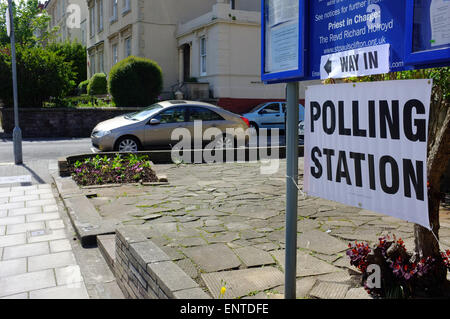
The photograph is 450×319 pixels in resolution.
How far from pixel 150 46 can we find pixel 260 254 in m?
25.6

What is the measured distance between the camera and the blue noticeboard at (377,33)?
78.2 inches

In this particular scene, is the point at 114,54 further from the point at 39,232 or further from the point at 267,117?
the point at 39,232

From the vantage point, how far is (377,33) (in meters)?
2.31

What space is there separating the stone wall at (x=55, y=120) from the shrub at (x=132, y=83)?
7.34ft

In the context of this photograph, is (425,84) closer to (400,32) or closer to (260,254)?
(400,32)

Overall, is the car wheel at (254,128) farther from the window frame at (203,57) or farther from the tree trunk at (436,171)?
the tree trunk at (436,171)

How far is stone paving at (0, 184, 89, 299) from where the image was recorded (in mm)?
4250

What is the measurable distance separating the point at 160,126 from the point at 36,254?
7.70 meters

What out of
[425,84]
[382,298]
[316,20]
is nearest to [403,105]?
[425,84]

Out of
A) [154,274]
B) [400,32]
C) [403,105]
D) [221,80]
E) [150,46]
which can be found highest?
[150,46]

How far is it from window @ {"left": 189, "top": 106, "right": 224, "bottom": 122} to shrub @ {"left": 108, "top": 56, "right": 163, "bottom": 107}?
33.6ft

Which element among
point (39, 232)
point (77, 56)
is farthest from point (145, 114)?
point (77, 56)

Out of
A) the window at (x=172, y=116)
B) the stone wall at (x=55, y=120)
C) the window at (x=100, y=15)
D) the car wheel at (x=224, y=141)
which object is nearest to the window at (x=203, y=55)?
the stone wall at (x=55, y=120)
